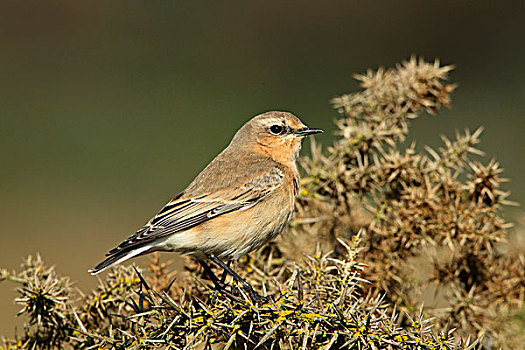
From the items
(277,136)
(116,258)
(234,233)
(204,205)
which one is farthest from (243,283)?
(277,136)

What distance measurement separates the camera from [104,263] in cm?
271

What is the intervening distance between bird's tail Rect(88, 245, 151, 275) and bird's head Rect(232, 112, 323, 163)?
44.2 inches

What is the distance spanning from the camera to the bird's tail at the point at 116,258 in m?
2.67

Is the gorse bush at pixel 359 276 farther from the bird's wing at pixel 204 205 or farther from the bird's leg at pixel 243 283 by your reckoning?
the bird's wing at pixel 204 205

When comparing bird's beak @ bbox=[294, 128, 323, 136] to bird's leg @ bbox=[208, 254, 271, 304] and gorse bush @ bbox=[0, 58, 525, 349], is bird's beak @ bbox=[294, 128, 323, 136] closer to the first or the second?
gorse bush @ bbox=[0, 58, 525, 349]

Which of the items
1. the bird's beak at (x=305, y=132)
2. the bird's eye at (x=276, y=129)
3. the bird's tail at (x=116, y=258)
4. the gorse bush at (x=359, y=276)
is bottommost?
the gorse bush at (x=359, y=276)

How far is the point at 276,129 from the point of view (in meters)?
3.79

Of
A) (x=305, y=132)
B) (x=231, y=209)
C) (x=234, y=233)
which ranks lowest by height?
(x=234, y=233)

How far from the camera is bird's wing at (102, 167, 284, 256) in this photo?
300 centimetres

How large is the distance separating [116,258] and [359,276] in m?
1.05

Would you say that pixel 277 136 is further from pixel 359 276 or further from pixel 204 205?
pixel 359 276

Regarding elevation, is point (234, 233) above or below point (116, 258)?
below

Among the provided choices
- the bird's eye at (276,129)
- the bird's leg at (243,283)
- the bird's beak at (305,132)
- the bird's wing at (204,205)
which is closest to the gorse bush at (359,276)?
the bird's leg at (243,283)

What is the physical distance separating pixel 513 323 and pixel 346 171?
40.0 inches
